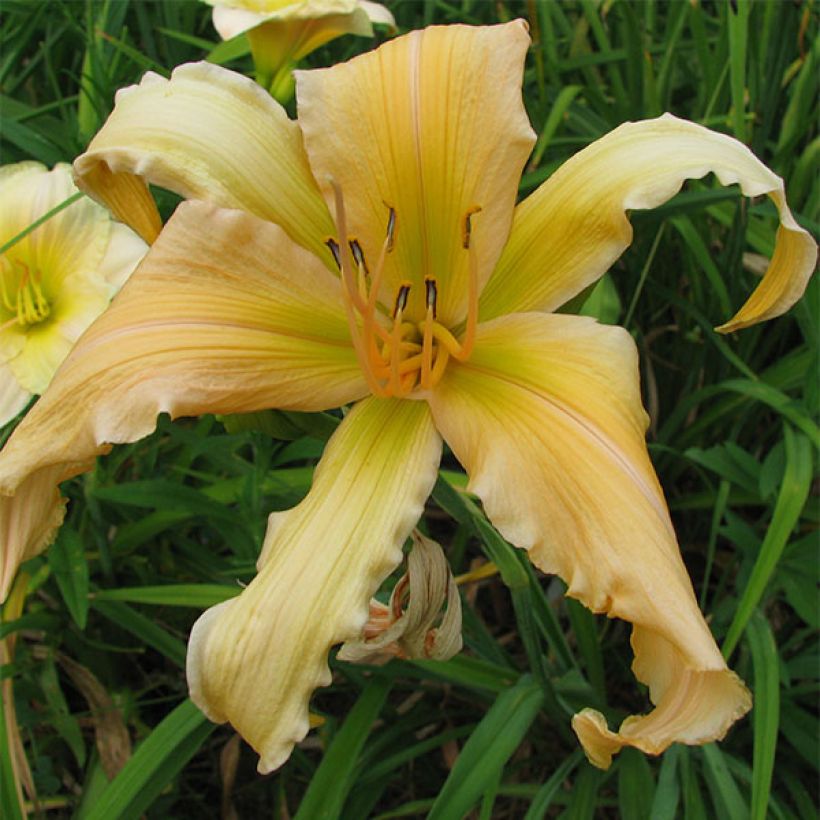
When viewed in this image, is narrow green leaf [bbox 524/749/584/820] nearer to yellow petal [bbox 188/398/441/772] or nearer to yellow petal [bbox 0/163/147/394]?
yellow petal [bbox 188/398/441/772]

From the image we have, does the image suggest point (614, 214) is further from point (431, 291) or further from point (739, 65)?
point (739, 65)

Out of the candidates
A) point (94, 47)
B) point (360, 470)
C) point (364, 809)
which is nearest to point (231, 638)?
point (360, 470)

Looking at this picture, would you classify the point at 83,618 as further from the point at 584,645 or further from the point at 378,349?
the point at 584,645

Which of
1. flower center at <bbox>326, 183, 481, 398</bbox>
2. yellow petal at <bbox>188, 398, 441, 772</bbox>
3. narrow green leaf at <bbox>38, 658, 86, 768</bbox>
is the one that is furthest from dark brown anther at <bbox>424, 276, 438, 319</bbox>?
narrow green leaf at <bbox>38, 658, 86, 768</bbox>

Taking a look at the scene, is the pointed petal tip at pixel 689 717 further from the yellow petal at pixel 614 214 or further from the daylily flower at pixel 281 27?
the daylily flower at pixel 281 27

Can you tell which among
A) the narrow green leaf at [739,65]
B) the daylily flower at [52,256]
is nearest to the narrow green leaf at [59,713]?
the daylily flower at [52,256]

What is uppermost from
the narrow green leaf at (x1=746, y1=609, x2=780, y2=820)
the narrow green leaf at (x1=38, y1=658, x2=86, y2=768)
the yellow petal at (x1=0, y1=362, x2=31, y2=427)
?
the yellow petal at (x1=0, y1=362, x2=31, y2=427)
